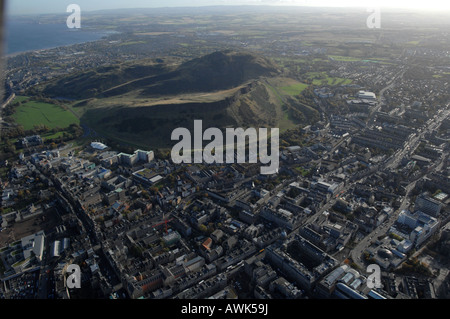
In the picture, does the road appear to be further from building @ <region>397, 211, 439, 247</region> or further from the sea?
the sea

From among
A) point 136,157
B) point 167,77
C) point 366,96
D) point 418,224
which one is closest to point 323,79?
point 366,96

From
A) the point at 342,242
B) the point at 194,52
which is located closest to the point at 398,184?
the point at 342,242

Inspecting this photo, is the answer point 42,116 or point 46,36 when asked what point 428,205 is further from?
point 46,36

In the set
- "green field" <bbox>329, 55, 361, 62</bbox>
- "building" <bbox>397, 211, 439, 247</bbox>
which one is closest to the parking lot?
"building" <bbox>397, 211, 439, 247</bbox>

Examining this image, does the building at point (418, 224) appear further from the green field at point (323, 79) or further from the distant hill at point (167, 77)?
the green field at point (323, 79)

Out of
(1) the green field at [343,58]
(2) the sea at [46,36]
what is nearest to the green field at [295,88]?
(1) the green field at [343,58]

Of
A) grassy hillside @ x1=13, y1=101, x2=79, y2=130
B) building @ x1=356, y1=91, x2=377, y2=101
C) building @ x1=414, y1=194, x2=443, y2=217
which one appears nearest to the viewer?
building @ x1=414, y1=194, x2=443, y2=217
